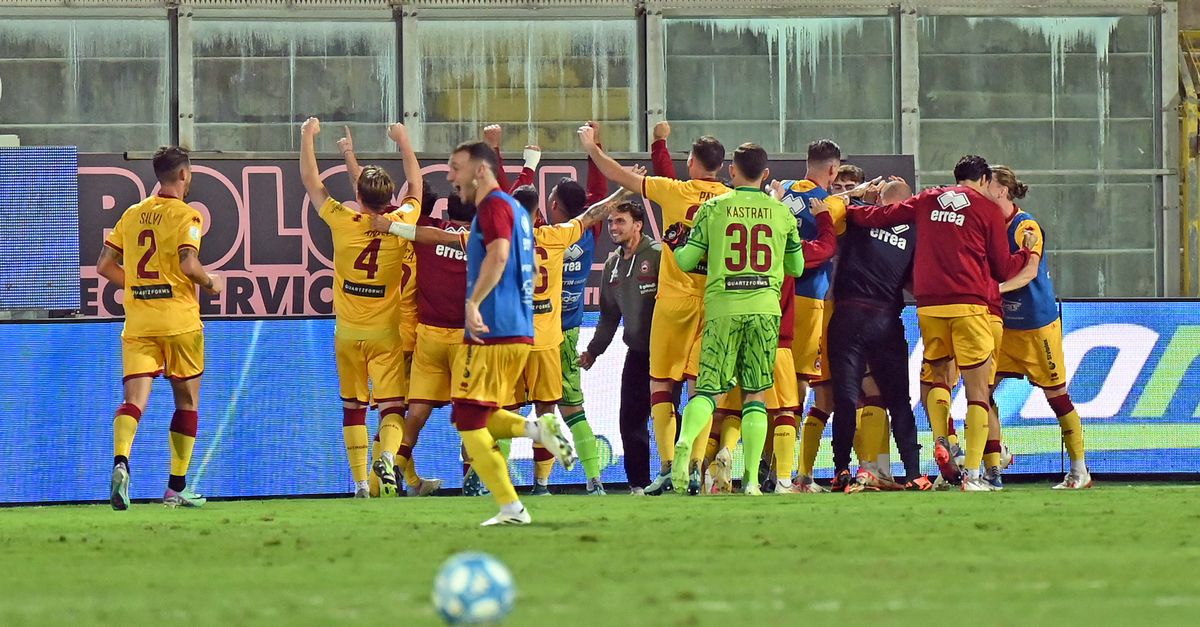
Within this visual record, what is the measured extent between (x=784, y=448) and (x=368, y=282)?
3117 mm

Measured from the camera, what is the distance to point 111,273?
12.0m

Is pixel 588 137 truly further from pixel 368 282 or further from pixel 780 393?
pixel 780 393

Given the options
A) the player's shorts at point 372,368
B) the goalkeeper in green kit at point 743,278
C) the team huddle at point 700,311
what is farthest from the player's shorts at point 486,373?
the player's shorts at point 372,368

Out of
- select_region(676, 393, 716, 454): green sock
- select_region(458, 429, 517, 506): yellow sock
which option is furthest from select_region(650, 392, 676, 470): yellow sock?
select_region(458, 429, 517, 506): yellow sock

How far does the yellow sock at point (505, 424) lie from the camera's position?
923 centimetres

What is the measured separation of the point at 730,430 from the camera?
1202 centimetres

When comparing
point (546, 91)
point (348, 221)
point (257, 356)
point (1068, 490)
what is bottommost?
point (1068, 490)

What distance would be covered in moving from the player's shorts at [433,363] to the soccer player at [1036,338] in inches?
158

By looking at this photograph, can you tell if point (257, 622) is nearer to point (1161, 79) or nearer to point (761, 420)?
point (761, 420)

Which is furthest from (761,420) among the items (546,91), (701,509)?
(546,91)

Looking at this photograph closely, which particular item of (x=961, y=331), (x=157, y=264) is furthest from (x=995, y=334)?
(x=157, y=264)

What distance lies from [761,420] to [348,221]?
10.6ft

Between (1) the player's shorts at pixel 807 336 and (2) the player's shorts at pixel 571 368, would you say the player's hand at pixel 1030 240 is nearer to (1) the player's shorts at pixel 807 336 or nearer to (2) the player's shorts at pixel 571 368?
(1) the player's shorts at pixel 807 336

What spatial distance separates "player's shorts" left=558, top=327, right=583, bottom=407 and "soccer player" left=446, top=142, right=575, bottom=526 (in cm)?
386
